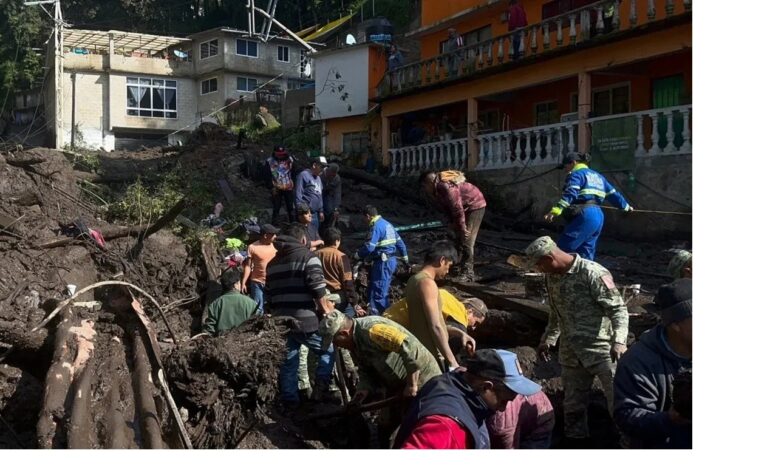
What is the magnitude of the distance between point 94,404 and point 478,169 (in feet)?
41.5

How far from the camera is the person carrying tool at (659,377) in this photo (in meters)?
3.72

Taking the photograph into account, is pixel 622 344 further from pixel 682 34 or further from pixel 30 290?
pixel 682 34

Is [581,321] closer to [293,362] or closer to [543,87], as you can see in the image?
[293,362]

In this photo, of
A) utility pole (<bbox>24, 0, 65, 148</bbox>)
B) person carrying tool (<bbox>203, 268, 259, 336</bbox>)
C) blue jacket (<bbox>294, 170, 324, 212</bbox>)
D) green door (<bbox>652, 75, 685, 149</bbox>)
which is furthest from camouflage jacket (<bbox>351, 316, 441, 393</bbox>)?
utility pole (<bbox>24, 0, 65, 148</bbox>)

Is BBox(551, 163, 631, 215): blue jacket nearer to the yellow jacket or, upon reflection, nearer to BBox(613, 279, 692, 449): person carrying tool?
the yellow jacket

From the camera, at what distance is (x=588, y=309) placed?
5.53 m

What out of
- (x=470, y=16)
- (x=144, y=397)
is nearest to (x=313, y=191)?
A: (x=144, y=397)

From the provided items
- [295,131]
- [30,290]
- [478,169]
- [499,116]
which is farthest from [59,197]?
[295,131]

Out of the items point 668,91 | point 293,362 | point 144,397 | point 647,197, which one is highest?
point 668,91

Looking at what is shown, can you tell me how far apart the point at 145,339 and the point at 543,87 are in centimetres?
1437

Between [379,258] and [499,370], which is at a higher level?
[379,258]

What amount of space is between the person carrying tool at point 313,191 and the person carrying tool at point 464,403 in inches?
297

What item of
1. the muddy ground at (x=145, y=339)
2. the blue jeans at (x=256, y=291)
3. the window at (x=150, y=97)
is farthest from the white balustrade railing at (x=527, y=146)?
the window at (x=150, y=97)

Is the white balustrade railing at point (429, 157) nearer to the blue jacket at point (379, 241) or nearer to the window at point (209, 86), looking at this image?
the blue jacket at point (379, 241)
